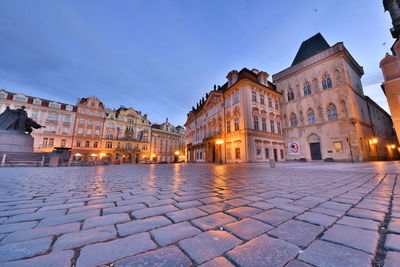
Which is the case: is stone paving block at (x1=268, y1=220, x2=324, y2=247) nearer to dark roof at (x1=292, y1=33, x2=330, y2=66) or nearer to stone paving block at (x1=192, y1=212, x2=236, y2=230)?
stone paving block at (x1=192, y1=212, x2=236, y2=230)

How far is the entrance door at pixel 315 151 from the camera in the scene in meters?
20.2

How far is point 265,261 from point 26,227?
215cm

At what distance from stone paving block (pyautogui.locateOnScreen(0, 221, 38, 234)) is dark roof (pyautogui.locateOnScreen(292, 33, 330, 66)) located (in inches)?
1204

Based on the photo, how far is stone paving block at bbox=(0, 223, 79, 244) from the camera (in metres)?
1.27

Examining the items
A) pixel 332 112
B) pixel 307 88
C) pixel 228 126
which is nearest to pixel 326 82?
pixel 307 88

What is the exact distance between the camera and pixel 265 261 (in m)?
0.95

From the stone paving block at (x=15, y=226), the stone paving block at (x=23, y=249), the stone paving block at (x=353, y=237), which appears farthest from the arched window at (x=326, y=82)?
the stone paving block at (x=15, y=226)

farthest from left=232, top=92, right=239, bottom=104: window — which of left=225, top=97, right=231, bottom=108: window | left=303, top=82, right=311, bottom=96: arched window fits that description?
left=303, top=82, right=311, bottom=96: arched window

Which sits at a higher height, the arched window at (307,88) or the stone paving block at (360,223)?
the arched window at (307,88)

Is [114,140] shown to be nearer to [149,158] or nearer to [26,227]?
[149,158]

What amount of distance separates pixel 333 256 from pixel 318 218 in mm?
815

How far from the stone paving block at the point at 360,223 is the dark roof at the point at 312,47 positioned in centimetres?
2871

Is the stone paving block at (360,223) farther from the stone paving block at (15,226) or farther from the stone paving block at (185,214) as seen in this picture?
the stone paving block at (15,226)

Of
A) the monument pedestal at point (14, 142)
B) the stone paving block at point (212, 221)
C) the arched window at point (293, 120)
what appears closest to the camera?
the stone paving block at point (212, 221)
